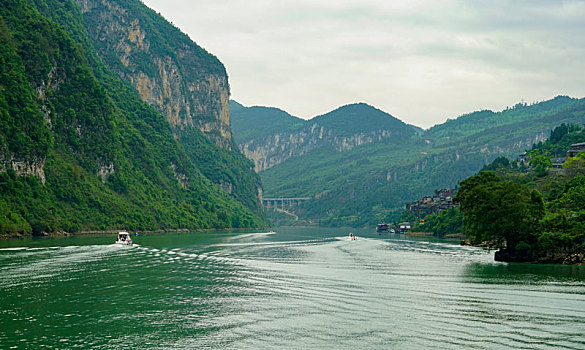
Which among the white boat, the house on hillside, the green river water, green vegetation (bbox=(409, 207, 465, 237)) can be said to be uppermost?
the house on hillside

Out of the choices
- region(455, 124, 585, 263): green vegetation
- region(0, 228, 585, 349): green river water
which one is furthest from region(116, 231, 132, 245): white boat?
region(455, 124, 585, 263): green vegetation

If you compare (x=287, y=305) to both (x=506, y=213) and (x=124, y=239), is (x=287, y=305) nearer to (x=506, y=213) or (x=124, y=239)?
(x=506, y=213)

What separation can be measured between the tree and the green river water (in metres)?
5.44

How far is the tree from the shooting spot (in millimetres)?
82062

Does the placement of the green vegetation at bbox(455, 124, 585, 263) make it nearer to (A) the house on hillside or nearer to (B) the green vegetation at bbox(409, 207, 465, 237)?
(B) the green vegetation at bbox(409, 207, 465, 237)

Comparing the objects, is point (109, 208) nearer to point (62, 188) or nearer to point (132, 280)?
point (62, 188)

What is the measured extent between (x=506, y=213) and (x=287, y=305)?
43.5m

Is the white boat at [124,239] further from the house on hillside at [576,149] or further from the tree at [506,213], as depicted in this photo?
the house on hillside at [576,149]

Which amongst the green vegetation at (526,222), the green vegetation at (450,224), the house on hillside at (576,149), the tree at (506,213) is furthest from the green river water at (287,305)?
the house on hillside at (576,149)

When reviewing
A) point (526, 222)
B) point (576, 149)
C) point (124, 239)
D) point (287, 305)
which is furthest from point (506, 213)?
point (576, 149)

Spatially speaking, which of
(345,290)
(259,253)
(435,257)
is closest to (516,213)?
(435,257)

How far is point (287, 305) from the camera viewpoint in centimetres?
4975

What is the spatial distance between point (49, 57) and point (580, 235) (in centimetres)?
16161

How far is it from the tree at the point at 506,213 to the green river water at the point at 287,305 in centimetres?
544
